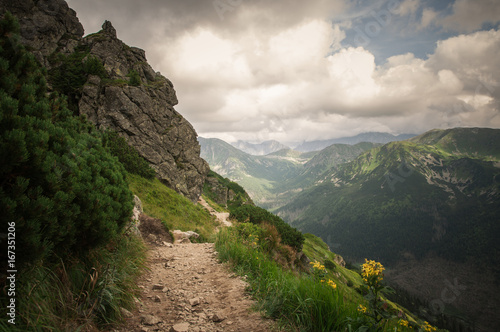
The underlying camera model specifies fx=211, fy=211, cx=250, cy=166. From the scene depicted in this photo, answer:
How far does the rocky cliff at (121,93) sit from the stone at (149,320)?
36.0 meters

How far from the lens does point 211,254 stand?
32.3 feet

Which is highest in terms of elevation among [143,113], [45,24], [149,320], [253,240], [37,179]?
[45,24]

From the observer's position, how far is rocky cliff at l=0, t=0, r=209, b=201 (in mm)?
35438

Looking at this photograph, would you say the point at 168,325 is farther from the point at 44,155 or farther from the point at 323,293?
the point at 44,155

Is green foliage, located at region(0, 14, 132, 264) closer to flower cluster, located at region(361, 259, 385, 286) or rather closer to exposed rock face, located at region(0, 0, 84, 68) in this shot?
flower cluster, located at region(361, 259, 385, 286)

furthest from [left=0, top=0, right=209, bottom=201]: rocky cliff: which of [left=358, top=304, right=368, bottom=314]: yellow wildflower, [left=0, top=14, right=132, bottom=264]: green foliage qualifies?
[left=358, top=304, right=368, bottom=314]: yellow wildflower

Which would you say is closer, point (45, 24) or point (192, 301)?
point (192, 301)

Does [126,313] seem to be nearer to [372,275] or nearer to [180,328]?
[180,328]

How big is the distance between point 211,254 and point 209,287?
330 centimetres

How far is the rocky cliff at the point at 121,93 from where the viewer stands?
35.4 m

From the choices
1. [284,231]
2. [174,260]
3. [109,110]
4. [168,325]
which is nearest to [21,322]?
[168,325]

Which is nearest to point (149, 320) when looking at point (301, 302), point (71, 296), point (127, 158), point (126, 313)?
point (126, 313)

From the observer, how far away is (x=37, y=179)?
11.7 ft

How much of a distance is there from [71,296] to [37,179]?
2186 mm
